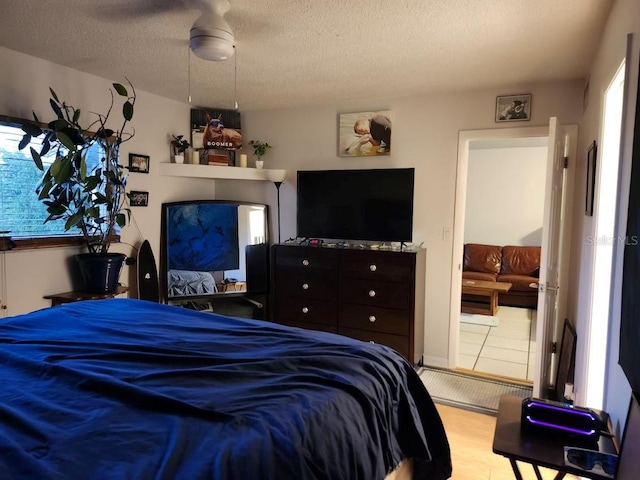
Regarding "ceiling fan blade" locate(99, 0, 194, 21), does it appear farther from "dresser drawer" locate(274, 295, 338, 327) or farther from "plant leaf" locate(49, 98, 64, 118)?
"dresser drawer" locate(274, 295, 338, 327)

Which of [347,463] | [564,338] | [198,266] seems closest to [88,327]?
[347,463]

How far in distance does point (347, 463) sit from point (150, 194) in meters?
3.21

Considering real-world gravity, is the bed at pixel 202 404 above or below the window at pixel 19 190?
below

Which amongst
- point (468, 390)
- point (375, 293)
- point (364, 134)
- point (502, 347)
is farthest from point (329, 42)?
point (502, 347)

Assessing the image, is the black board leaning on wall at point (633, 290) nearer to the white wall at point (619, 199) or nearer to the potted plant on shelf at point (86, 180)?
the white wall at point (619, 199)

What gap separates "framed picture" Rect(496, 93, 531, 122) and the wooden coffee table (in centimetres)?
247

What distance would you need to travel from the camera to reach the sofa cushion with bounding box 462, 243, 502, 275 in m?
6.06

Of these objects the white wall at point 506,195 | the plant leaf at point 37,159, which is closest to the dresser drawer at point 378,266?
the plant leaf at point 37,159

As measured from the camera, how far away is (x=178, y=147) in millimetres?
3973

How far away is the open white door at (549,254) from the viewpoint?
8.80 ft

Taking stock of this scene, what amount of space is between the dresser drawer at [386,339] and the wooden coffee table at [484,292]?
7.28 ft

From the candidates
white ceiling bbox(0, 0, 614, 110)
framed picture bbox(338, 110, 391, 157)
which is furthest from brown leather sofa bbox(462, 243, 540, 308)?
white ceiling bbox(0, 0, 614, 110)

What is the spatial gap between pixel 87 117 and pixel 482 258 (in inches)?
203

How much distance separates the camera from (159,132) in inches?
152
